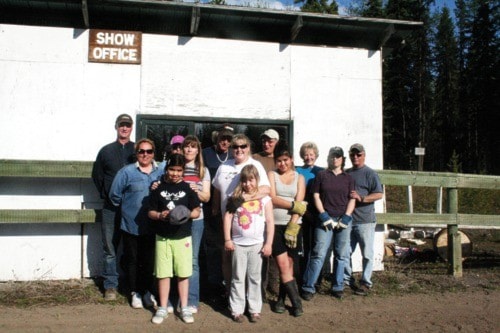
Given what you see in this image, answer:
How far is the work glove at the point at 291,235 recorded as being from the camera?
4.63 meters

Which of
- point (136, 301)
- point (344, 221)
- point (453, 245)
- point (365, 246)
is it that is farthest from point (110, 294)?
point (453, 245)

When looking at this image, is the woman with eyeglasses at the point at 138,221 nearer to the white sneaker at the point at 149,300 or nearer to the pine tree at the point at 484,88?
the white sneaker at the point at 149,300

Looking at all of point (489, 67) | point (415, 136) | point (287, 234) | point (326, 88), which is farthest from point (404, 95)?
point (287, 234)

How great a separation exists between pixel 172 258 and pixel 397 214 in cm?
330

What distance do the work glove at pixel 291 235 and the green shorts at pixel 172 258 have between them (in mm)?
1025

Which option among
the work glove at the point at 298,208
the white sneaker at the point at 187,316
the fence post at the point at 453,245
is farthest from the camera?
the fence post at the point at 453,245

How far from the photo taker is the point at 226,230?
4441 mm

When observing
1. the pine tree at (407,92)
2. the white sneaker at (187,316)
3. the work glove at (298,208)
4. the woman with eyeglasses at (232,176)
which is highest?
the pine tree at (407,92)

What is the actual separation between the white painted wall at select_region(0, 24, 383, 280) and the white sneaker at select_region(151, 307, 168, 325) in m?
1.83

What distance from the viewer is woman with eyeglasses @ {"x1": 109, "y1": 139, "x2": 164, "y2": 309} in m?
4.75

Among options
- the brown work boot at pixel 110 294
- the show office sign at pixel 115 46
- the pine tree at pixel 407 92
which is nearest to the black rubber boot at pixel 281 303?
the brown work boot at pixel 110 294

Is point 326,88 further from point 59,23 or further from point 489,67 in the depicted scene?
point 489,67

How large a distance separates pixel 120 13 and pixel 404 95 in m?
35.0

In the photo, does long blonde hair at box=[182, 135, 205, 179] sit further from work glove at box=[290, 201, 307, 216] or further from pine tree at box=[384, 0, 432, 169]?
pine tree at box=[384, 0, 432, 169]
